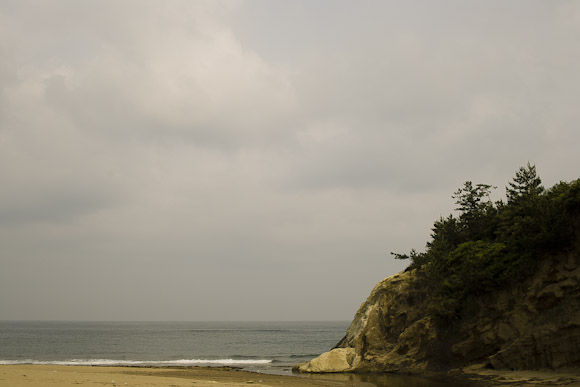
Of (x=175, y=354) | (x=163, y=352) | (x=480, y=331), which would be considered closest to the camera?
(x=480, y=331)

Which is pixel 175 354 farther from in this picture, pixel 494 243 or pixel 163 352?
pixel 494 243

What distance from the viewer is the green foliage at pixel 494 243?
2847 centimetres

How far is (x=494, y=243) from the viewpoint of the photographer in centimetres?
3338

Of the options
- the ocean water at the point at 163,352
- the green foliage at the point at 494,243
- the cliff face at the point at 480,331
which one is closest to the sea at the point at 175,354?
the ocean water at the point at 163,352

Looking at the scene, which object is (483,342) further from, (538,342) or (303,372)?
(303,372)

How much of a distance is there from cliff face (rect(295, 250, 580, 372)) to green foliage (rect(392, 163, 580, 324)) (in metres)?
1.07

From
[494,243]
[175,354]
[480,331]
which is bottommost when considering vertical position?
[175,354]

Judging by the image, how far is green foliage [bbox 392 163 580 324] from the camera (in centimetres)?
2847

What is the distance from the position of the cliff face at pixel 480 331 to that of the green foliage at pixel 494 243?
3.50ft

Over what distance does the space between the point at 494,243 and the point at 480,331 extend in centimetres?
718

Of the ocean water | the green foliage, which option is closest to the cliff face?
the green foliage

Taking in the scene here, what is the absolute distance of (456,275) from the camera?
111ft

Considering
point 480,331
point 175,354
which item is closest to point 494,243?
point 480,331

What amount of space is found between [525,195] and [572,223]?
617 cm
